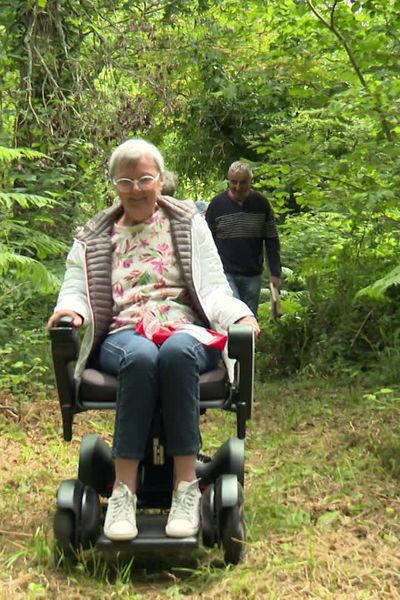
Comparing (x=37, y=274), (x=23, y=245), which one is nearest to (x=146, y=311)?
(x=37, y=274)

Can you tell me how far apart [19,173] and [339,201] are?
285 cm

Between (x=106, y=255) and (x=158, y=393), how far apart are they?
2.34 feet

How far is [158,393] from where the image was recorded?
10.2 ft

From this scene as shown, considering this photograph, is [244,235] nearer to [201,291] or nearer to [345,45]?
[345,45]

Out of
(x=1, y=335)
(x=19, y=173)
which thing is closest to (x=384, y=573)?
(x=1, y=335)

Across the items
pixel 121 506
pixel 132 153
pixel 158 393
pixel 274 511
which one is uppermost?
pixel 132 153

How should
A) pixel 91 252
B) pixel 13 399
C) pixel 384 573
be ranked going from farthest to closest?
pixel 13 399 → pixel 91 252 → pixel 384 573

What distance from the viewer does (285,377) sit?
7.35 m

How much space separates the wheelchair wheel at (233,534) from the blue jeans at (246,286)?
4.14 m

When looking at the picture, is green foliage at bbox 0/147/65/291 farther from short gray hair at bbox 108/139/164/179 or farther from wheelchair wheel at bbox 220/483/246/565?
wheelchair wheel at bbox 220/483/246/565

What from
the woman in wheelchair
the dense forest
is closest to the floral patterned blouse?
the woman in wheelchair

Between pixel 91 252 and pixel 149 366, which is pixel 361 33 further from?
pixel 149 366

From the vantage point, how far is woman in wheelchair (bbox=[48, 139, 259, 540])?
304cm

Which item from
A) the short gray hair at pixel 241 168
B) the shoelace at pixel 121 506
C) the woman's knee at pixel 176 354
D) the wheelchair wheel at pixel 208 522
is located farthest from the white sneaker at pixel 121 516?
the short gray hair at pixel 241 168
